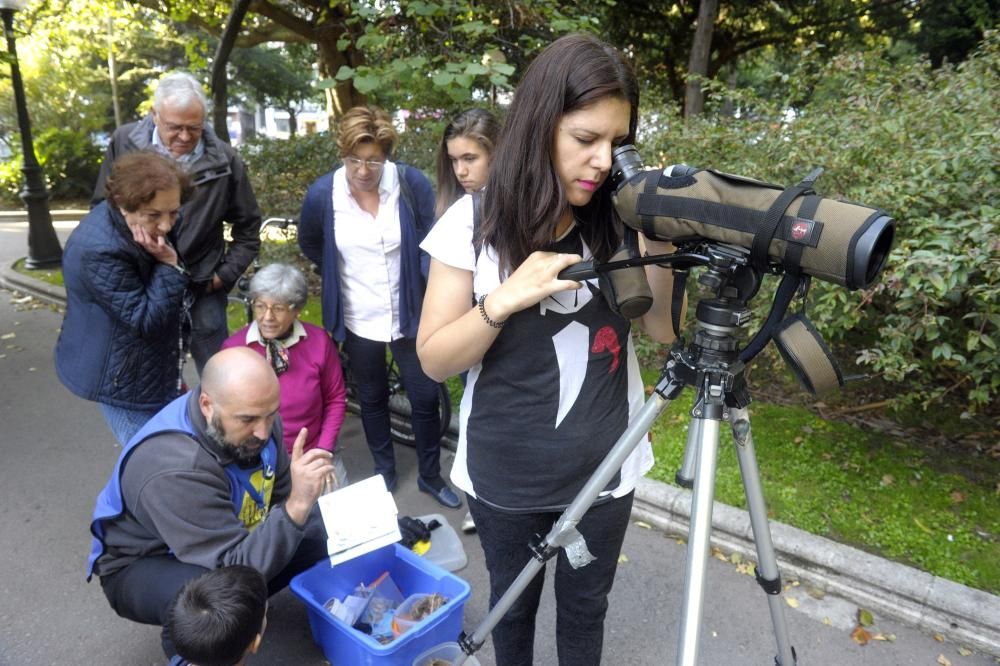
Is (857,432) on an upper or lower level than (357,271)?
lower

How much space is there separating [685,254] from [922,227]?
83.1 inches

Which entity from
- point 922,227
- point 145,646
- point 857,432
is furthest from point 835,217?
point 857,432

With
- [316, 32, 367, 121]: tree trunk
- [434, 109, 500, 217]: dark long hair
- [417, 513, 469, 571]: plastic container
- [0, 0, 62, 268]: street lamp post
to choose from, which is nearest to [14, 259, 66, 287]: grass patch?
[0, 0, 62, 268]: street lamp post

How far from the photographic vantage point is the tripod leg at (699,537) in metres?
1.27

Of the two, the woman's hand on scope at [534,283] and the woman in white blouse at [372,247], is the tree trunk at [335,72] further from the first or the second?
the woman's hand on scope at [534,283]

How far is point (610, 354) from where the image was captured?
1606 mm

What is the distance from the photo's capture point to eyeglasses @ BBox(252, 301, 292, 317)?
3.09m

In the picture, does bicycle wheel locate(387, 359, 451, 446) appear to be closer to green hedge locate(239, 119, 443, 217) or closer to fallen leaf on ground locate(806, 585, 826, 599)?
fallen leaf on ground locate(806, 585, 826, 599)

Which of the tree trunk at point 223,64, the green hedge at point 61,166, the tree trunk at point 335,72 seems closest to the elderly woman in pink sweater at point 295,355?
the tree trunk at point 223,64

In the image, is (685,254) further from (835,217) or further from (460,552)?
(460,552)

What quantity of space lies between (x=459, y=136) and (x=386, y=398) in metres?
1.40

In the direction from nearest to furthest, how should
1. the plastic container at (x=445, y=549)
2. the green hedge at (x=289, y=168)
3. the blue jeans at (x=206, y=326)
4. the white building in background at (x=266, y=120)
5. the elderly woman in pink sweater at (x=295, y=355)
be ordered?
the plastic container at (x=445, y=549) → the elderly woman in pink sweater at (x=295, y=355) → the blue jeans at (x=206, y=326) → the green hedge at (x=289, y=168) → the white building in background at (x=266, y=120)

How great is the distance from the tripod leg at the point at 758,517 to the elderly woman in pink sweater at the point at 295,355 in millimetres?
2009

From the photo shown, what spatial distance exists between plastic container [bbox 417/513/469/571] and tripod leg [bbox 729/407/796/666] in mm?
1599
